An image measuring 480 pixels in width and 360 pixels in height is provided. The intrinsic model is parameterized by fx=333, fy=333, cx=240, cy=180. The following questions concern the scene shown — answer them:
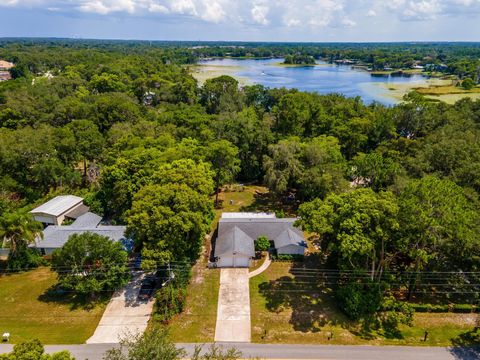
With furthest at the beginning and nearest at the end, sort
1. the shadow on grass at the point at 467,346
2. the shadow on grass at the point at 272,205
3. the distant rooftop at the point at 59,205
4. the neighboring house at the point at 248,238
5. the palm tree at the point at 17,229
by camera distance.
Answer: the shadow on grass at the point at 272,205 < the distant rooftop at the point at 59,205 < the neighboring house at the point at 248,238 < the palm tree at the point at 17,229 < the shadow on grass at the point at 467,346

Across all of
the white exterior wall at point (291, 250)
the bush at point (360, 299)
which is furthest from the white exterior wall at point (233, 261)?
the bush at point (360, 299)

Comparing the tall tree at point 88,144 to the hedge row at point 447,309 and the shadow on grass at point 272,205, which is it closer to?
the shadow on grass at point 272,205

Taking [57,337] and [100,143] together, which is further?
[100,143]

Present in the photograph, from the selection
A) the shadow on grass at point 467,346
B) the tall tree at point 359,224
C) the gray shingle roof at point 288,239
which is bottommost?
the shadow on grass at point 467,346

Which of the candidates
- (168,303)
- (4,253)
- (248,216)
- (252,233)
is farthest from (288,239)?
(4,253)

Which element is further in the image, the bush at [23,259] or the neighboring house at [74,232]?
the neighboring house at [74,232]

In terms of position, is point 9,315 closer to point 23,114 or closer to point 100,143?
point 100,143

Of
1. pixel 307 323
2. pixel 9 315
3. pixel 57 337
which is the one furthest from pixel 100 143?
pixel 307 323

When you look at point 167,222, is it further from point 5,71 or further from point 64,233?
point 5,71
